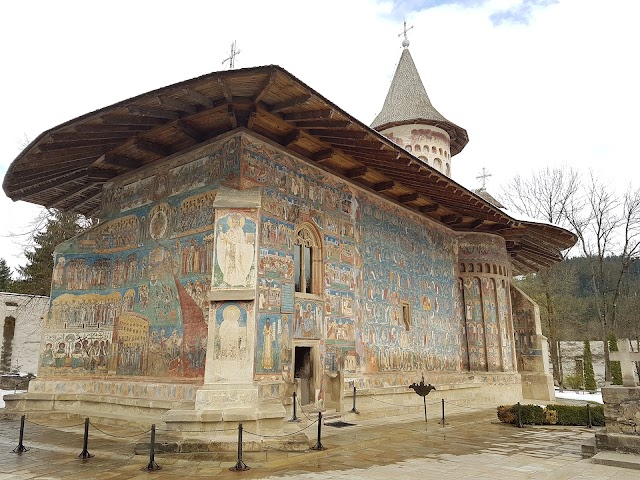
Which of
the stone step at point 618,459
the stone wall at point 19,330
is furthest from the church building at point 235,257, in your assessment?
the stone wall at point 19,330

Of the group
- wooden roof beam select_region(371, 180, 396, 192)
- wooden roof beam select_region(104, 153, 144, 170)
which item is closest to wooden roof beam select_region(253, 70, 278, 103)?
wooden roof beam select_region(104, 153, 144, 170)

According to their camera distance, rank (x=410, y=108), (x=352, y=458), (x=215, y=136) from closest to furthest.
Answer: (x=352, y=458) < (x=215, y=136) < (x=410, y=108)

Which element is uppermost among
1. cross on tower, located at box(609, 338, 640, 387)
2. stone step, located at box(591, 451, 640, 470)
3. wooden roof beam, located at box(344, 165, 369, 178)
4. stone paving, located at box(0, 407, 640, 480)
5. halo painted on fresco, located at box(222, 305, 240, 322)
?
wooden roof beam, located at box(344, 165, 369, 178)

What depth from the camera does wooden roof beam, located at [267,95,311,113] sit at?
861 cm

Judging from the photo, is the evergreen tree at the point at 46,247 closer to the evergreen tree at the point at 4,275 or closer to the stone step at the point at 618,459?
the evergreen tree at the point at 4,275

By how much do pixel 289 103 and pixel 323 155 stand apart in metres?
2.59

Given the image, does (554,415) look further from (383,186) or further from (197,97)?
(197,97)

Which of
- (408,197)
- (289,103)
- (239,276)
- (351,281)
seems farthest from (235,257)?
(408,197)

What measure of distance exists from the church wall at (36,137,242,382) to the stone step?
6.64m

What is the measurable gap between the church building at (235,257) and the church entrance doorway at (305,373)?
3 centimetres

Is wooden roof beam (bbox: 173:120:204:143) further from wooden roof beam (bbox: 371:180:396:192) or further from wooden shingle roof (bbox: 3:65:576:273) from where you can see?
wooden roof beam (bbox: 371:180:396:192)

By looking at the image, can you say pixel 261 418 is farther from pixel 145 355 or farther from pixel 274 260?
pixel 145 355

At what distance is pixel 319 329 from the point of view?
35.3 ft

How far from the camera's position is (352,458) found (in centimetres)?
691
